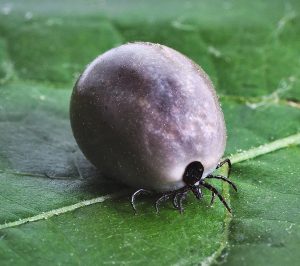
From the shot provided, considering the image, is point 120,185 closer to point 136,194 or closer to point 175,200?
point 136,194

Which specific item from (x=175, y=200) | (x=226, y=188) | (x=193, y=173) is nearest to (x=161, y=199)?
(x=175, y=200)

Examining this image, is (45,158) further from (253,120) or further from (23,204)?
(253,120)

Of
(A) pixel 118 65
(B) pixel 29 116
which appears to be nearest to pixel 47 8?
(B) pixel 29 116

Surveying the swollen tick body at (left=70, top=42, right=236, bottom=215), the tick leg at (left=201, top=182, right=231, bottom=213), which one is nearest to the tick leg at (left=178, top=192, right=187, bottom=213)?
the swollen tick body at (left=70, top=42, right=236, bottom=215)

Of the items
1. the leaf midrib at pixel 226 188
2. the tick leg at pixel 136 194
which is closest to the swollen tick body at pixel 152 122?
the tick leg at pixel 136 194

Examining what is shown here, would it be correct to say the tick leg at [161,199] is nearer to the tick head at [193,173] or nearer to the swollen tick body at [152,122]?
the swollen tick body at [152,122]

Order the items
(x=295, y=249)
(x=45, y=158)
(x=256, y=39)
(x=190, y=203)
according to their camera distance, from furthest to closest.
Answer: (x=256, y=39), (x=45, y=158), (x=190, y=203), (x=295, y=249)
